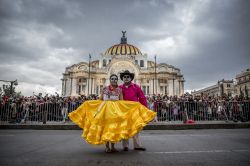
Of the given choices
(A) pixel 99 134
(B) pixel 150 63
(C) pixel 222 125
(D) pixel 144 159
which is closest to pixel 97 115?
(A) pixel 99 134

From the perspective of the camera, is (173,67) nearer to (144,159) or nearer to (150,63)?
(150,63)

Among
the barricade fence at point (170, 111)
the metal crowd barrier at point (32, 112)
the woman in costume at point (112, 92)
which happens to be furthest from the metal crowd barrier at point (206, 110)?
the woman in costume at point (112, 92)

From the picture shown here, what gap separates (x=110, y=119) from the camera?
16.2ft

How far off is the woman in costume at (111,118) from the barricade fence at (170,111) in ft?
32.2

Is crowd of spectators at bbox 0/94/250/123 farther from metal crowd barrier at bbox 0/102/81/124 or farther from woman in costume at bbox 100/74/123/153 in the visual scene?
woman in costume at bbox 100/74/123/153

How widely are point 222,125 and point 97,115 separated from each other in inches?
387

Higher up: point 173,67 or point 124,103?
point 173,67

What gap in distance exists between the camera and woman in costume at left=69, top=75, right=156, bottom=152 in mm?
4824

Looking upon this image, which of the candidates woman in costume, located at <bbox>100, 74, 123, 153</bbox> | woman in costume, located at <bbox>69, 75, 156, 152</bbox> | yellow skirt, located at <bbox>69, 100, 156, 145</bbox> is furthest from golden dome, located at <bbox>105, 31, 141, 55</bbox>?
yellow skirt, located at <bbox>69, 100, 156, 145</bbox>

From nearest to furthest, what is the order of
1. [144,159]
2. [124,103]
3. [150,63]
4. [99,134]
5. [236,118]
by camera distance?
[144,159], [99,134], [124,103], [236,118], [150,63]

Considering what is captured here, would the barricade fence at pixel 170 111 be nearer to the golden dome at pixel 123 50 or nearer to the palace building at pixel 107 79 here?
the palace building at pixel 107 79

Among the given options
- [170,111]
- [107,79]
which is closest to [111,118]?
[170,111]

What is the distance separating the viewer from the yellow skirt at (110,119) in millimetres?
4812

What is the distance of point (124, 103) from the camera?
5.34 metres
